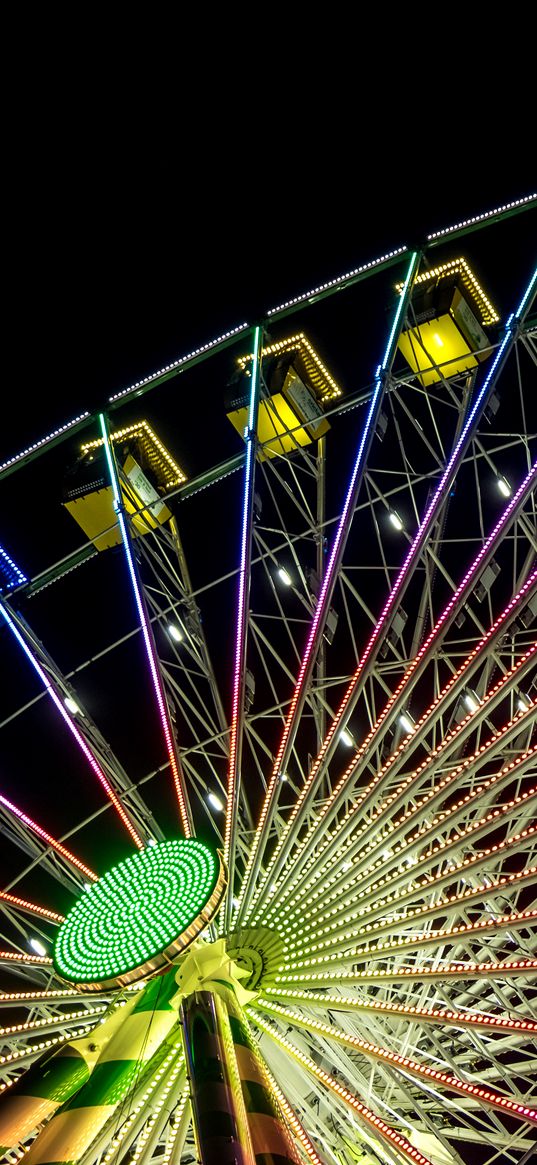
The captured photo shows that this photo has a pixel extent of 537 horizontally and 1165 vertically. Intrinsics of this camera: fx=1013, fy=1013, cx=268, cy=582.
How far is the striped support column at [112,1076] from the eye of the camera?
8.66 meters

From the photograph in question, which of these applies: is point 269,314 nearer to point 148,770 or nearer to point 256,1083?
point 148,770

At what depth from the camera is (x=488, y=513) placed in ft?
72.5

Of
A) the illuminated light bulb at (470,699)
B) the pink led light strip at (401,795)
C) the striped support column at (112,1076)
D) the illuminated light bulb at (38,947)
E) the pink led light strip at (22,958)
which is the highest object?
the illuminated light bulb at (38,947)

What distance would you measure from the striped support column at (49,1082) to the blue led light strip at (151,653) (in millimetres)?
2421

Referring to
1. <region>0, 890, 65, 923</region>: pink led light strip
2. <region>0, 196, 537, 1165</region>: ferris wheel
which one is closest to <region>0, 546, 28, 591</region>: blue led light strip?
<region>0, 196, 537, 1165</region>: ferris wheel

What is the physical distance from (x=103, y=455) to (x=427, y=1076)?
918 centimetres

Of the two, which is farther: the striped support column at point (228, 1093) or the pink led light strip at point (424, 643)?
the pink led light strip at point (424, 643)

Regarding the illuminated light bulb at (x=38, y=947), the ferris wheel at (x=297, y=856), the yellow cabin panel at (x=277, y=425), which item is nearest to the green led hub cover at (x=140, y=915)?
the ferris wheel at (x=297, y=856)

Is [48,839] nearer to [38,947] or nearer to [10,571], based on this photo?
[38,947]

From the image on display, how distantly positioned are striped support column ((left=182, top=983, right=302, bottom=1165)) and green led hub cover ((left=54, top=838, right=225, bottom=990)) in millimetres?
623

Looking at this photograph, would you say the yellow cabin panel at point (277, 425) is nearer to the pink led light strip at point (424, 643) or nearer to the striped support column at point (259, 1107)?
the pink led light strip at point (424, 643)

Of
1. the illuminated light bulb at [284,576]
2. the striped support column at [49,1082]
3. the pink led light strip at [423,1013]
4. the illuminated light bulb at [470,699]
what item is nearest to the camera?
the pink led light strip at [423,1013]

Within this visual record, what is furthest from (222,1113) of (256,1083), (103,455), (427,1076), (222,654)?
(222,654)

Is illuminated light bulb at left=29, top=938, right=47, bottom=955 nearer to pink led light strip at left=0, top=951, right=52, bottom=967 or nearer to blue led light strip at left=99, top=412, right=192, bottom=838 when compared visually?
pink led light strip at left=0, top=951, right=52, bottom=967
